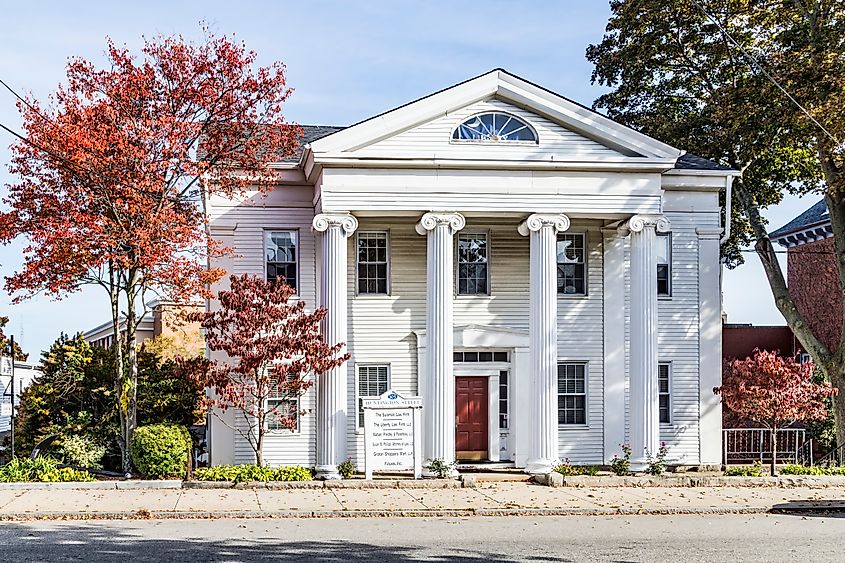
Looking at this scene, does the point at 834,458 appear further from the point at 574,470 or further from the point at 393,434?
the point at 393,434

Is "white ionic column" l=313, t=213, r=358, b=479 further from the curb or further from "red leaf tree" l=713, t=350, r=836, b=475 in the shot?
"red leaf tree" l=713, t=350, r=836, b=475

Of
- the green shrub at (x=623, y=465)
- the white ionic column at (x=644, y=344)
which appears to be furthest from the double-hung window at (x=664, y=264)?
the green shrub at (x=623, y=465)

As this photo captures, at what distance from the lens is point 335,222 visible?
24.5 meters

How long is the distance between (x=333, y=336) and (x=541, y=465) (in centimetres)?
544

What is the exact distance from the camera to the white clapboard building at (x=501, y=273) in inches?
969

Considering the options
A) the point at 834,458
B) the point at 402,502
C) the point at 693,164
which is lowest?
the point at 834,458

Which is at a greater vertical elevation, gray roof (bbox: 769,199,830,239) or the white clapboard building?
gray roof (bbox: 769,199,830,239)

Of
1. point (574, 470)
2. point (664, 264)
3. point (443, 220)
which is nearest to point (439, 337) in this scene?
point (443, 220)

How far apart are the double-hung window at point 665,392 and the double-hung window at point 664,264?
6.01 feet

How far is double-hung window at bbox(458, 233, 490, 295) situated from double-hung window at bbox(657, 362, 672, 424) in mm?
4817

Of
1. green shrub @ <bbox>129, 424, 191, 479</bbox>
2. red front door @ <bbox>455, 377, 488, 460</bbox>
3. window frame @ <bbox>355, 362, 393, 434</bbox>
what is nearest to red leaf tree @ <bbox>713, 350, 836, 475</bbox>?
red front door @ <bbox>455, 377, 488, 460</bbox>

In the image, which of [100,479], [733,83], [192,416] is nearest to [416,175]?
[192,416]

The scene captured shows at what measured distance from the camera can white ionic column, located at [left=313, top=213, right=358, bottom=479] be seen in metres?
24.4

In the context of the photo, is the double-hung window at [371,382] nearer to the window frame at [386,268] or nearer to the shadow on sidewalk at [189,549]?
the window frame at [386,268]
